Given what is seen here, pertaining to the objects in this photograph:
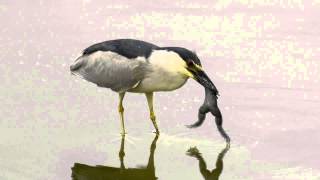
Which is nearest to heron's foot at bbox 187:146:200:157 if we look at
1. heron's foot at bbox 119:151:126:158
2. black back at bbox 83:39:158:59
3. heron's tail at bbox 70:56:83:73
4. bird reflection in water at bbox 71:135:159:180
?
bird reflection in water at bbox 71:135:159:180

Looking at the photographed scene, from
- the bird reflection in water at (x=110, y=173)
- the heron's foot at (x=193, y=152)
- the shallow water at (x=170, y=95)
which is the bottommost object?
the bird reflection in water at (x=110, y=173)

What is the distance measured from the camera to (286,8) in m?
12.2

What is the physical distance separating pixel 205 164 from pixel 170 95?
1821 millimetres

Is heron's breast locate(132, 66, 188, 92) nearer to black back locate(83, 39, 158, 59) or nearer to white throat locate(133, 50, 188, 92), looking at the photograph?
white throat locate(133, 50, 188, 92)

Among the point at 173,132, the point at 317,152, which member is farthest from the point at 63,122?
the point at 317,152

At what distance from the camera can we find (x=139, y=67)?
24.7 feet

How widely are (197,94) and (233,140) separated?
1342 millimetres

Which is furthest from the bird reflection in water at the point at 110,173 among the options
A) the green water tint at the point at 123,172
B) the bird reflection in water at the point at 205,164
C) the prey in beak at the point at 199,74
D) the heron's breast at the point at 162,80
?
the prey in beak at the point at 199,74

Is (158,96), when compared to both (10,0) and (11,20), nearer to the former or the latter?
(11,20)

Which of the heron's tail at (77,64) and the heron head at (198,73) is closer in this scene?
the heron head at (198,73)

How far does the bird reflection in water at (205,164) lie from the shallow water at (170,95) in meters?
0.02

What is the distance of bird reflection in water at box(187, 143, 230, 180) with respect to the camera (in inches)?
279

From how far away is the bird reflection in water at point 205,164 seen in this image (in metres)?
7.10

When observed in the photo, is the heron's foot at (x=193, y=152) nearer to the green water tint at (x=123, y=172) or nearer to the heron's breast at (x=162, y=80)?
the green water tint at (x=123, y=172)
